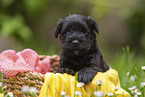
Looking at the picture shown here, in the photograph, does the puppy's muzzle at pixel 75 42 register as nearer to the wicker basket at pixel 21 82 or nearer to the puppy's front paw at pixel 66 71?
the puppy's front paw at pixel 66 71

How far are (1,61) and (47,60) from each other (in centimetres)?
73

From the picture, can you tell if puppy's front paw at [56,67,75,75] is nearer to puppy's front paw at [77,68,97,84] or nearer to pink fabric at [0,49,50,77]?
puppy's front paw at [77,68,97,84]

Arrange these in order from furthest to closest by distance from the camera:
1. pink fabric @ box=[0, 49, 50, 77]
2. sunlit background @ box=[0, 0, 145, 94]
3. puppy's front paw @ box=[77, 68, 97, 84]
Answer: sunlit background @ box=[0, 0, 145, 94] → pink fabric @ box=[0, 49, 50, 77] → puppy's front paw @ box=[77, 68, 97, 84]

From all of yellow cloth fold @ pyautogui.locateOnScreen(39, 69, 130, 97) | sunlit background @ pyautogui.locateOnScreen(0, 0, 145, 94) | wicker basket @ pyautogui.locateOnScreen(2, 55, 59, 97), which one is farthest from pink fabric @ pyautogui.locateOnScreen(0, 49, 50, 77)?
sunlit background @ pyautogui.locateOnScreen(0, 0, 145, 94)

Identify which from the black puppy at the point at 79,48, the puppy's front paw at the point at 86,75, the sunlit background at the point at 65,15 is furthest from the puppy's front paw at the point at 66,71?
the sunlit background at the point at 65,15

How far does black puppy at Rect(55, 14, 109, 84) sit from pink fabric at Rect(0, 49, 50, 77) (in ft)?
1.03

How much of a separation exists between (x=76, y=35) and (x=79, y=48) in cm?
11

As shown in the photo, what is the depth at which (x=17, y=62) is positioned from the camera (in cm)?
179

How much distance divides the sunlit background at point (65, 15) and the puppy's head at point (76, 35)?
10.4 ft

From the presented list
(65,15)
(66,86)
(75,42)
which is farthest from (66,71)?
(65,15)

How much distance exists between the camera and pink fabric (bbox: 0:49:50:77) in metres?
1.69

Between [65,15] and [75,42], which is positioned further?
[65,15]

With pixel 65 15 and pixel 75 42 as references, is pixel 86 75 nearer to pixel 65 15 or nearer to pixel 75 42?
pixel 75 42

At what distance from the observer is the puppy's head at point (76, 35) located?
160 cm
